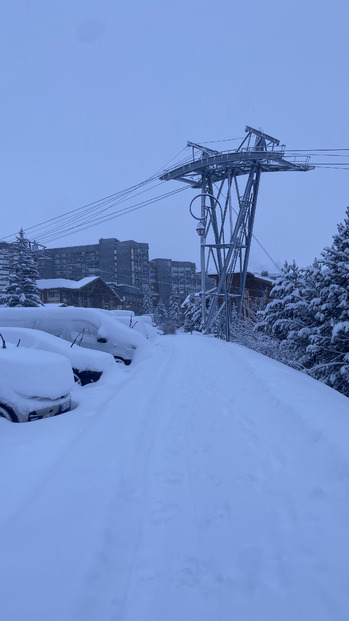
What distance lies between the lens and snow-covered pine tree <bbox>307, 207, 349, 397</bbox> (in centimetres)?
Answer: 1091

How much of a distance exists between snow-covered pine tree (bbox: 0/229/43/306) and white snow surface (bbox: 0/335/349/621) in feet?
89.6

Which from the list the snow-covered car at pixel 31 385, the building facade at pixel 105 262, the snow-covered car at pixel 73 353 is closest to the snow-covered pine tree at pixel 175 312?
the building facade at pixel 105 262

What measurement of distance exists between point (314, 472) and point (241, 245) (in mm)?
22275

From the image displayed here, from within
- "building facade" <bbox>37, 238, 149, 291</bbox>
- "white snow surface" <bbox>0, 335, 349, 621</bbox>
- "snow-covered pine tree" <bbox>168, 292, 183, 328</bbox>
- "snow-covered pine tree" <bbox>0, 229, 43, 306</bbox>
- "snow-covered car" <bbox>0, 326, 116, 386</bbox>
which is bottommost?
"snow-covered pine tree" <bbox>168, 292, 183, 328</bbox>

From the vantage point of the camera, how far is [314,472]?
372cm

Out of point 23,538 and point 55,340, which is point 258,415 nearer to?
point 23,538

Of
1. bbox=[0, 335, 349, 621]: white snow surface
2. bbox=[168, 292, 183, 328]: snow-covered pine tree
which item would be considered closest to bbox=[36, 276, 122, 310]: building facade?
bbox=[168, 292, 183, 328]: snow-covered pine tree

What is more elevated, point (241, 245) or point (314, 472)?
point (241, 245)

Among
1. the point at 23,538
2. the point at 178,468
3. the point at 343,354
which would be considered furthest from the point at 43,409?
the point at 343,354

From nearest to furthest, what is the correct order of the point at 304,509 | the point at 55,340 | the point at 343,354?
1. the point at 304,509
2. the point at 55,340
3. the point at 343,354

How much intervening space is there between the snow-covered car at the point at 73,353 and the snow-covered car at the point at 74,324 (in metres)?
1.77

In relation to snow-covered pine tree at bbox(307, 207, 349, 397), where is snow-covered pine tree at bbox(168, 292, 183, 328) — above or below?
below

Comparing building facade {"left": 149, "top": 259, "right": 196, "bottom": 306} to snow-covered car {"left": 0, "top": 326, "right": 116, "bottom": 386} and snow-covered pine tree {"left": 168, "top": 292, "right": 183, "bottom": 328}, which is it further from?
snow-covered car {"left": 0, "top": 326, "right": 116, "bottom": 386}

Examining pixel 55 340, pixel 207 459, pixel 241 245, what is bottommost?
pixel 207 459
